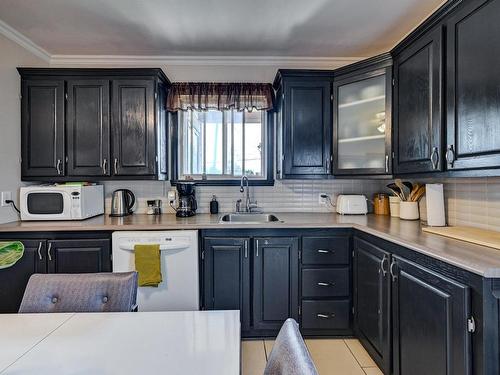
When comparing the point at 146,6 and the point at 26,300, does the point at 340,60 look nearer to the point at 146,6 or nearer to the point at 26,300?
the point at 146,6

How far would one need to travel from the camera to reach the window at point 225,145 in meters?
3.27

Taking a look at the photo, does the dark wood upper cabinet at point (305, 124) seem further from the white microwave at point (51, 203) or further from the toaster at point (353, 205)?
the white microwave at point (51, 203)

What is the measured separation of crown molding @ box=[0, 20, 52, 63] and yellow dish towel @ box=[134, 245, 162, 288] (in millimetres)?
2068

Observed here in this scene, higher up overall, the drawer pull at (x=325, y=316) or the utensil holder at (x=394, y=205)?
the utensil holder at (x=394, y=205)

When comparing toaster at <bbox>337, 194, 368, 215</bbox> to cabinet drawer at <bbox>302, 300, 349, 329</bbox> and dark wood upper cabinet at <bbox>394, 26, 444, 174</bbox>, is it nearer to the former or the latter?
dark wood upper cabinet at <bbox>394, 26, 444, 174</bbox>

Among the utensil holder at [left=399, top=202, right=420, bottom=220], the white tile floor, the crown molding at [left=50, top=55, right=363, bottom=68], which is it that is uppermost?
the crown molding at [left=50, top=55, right=363, bottom=68]

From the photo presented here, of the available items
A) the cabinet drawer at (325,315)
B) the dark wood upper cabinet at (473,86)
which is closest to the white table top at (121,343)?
the dark wood upper cabinet at (473,86)

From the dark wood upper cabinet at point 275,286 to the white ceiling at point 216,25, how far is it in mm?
1731

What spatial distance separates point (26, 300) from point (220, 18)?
2205mm

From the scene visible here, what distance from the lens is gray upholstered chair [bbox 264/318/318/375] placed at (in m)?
0.65

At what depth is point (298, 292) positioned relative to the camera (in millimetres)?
2543

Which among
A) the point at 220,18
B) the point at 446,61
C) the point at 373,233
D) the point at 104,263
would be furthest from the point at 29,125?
the point at 446,61

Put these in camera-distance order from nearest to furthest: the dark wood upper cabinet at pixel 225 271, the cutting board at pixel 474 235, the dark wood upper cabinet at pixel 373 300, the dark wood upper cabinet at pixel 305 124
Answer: the cutting board at pixel 474 235
the dark wood upper cabinet at pixel 373 300
the dark wood upper cabinet at pixel 225 271
the dark wood upper cabinet at pixel 305 124

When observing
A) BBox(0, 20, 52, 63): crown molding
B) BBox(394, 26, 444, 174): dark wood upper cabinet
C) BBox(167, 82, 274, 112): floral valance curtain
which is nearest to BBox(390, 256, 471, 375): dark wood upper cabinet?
BBox(394, 26, 444, 174): dark wood upper cabinet
